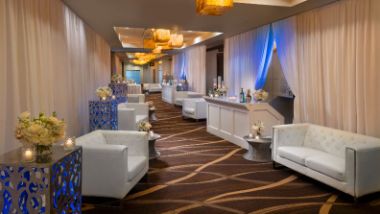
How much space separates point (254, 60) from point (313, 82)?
229 cm

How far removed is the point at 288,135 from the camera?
5219 millimetres

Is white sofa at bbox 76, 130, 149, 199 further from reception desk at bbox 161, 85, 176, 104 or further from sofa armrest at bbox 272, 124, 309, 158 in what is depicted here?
reception desk at bbox 161, 85, 176, 104

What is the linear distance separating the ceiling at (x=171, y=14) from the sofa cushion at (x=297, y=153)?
240cm

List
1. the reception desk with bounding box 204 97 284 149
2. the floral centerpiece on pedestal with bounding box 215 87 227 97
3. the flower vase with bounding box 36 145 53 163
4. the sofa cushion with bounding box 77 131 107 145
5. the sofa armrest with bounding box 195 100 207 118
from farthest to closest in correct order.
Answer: the sofa armrest with bounding box 195 100 207 118, the floral centerpiece on pedestal with bounding box 215 87 227 97, the reception desk with bounding box 204 97 284 149, the sofa cushion with bounding box 77 131 107 145, the flower vase with bounding box 36 145 53 163

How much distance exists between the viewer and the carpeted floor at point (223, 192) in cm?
371

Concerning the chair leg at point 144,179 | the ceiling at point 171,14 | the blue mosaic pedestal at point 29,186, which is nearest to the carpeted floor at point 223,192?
the chair leg at point 144,179

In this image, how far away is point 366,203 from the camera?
12.6 ft

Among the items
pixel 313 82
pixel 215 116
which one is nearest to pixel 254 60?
pixel 215 116

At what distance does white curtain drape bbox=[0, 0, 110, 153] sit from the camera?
3143 mm

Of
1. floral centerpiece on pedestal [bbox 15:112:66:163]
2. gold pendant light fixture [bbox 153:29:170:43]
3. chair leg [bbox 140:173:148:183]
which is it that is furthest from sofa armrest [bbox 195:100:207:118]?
floral centerpiece on pedestal [bbox 15:112:66:163]

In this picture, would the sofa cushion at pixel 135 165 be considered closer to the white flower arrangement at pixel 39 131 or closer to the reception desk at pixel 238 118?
the white flower arrangement at pixel 39 131

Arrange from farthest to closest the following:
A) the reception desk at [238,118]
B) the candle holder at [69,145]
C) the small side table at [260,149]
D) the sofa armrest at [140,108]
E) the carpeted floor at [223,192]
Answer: the sofa armrest at [140,108] < the reception desk at [238,118] < the small side table at [260,149] < the carpeted floor at [223,192] < the candle holder at [69,145]

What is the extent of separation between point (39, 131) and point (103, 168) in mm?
1473

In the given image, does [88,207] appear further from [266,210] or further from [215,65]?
[215,65]
